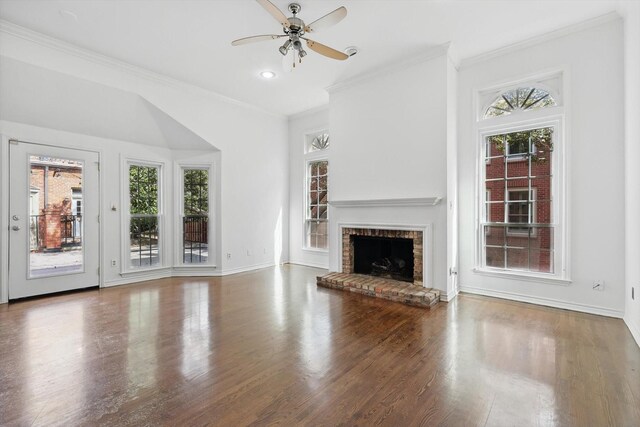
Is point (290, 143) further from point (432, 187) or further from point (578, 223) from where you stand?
point (578, 223)

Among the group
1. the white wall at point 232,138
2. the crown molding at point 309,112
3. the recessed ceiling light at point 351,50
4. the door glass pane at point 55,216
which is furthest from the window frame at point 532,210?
the door glass pane at point 55,216

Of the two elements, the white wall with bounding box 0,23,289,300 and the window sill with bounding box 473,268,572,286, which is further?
the white wall with bounding box 0,23,289,300

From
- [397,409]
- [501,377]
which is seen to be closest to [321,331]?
[397,409]

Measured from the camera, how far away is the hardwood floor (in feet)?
5.81

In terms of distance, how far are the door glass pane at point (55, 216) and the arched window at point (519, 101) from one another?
590cm

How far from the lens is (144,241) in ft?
17.1

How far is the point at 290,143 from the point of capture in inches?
265

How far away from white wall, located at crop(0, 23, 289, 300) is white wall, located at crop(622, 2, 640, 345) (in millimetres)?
5246

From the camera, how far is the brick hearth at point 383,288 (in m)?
3.71

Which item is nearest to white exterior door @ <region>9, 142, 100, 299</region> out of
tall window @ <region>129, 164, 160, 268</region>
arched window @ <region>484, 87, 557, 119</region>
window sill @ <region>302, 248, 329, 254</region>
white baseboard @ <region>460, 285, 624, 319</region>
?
tall window @ <region>129, 164, 160, 268</region>

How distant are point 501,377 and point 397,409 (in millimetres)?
878

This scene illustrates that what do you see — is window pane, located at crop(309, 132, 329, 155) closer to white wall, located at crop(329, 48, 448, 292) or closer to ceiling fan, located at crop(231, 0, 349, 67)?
white wall, located at crop(329, 48, 448, 292)

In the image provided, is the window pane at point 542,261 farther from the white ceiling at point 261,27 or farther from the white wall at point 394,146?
the white ceiling at point 261,27

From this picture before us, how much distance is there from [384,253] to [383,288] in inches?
34.8
